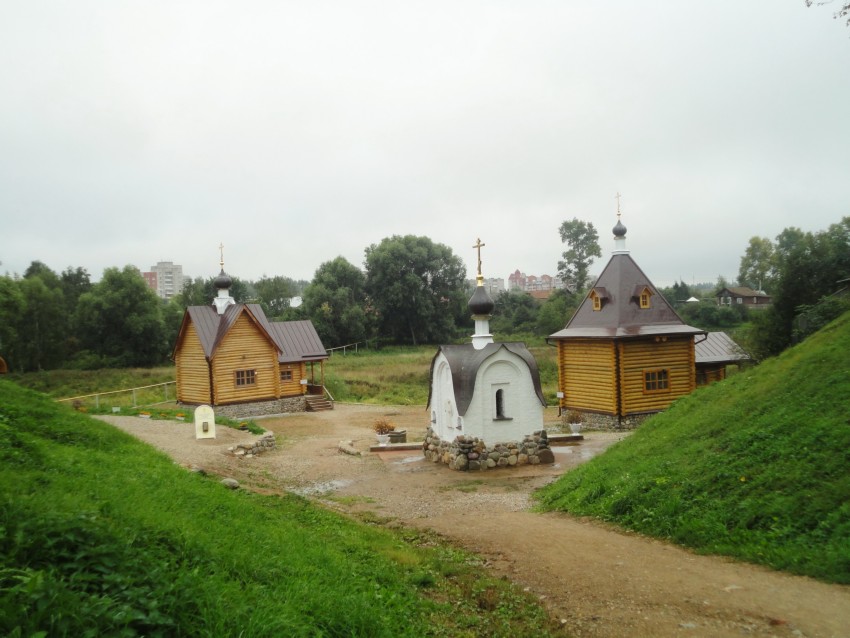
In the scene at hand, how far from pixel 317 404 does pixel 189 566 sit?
2421 cm

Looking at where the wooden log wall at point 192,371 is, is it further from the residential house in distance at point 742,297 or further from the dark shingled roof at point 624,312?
the residential house in distance at point 742,297

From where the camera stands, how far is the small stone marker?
57.1ft

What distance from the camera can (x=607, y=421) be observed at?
22531 mm

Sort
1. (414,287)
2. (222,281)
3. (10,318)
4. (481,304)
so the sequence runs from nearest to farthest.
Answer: (481,304) < (222,281) < (10,318) < (414,287)

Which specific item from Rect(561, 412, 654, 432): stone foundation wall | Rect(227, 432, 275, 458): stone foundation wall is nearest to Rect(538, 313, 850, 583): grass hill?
Rect(227, 432, 275, 458): stone foundation wall

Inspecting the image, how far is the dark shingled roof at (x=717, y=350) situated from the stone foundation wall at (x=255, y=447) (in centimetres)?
1710

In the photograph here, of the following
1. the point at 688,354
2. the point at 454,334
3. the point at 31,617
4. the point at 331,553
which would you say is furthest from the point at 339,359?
the point at 31,617

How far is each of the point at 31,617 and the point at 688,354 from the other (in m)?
23.3

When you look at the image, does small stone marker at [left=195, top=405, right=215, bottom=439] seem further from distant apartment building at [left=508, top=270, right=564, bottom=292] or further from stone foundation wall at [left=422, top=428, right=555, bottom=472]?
distant apartment building at [left=508, top=270, right=564, bottom=292]

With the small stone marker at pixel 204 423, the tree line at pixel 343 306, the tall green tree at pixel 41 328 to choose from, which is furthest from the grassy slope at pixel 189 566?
the tall green tree at pixel 41 328

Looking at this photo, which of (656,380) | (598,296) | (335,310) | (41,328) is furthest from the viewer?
(335,310)

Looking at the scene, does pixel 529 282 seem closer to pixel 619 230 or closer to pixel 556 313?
pixel 556 313

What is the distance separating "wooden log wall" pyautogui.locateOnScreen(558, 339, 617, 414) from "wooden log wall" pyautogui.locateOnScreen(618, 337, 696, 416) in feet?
1.40

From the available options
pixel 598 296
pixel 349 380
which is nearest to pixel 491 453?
pixel 598 296
